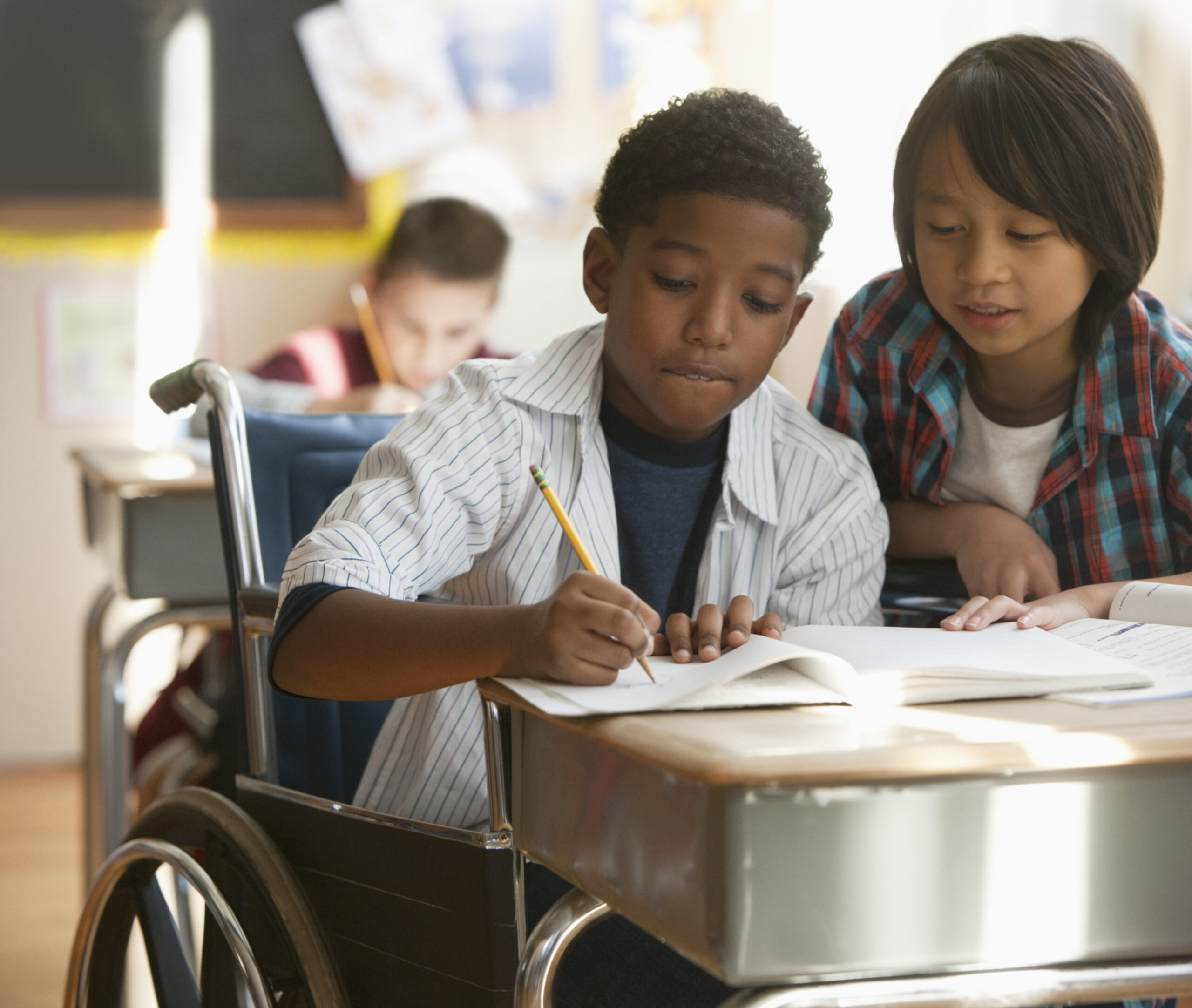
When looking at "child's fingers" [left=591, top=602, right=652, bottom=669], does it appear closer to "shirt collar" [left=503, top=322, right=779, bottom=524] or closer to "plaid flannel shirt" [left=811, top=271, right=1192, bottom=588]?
"shirt collar" [left=503, top=322, right=779, bottom=524]

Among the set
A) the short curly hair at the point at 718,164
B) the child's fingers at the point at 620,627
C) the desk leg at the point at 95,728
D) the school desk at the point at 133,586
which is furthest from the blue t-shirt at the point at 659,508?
the desk leg at the point at 95,728

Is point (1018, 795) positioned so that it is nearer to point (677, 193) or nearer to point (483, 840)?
point (483, 840)

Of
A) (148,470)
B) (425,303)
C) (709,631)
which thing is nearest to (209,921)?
(709,631)

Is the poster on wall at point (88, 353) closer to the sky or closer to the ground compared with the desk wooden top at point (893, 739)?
closer to the sky

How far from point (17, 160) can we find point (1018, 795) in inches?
117

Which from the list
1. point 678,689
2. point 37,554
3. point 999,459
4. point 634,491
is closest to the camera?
point 678,689

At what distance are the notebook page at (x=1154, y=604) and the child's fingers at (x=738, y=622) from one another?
0.24 meters

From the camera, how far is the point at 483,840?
0.75 m

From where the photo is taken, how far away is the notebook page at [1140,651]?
0.64 m

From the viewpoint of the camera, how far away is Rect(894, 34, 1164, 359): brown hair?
1012 mm

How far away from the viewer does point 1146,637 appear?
78cm

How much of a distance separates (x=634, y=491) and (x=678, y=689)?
429mm

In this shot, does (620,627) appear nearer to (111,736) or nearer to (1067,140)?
(1067,140)

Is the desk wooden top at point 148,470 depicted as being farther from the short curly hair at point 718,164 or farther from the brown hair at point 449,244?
the short curly hair at point 718,164
